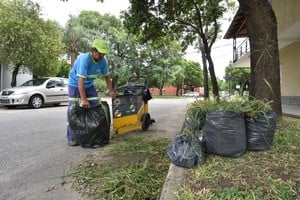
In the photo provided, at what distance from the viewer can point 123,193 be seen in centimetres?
316

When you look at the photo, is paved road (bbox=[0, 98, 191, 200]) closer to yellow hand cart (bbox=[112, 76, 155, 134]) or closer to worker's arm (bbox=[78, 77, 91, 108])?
yellow hand cart (bbox=[112, 76, 155, 134])

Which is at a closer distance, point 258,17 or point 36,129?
point 258,17

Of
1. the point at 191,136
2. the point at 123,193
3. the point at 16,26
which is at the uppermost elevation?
the point at 16,26

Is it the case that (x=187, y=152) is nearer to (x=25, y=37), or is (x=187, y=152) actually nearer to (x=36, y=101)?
(x=36, y=101)

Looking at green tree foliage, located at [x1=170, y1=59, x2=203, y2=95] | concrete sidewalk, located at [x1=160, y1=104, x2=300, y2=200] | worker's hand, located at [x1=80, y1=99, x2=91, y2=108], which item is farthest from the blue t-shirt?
green tree foliage, located at [x1=170, y1=59, x2=203, y2=95]

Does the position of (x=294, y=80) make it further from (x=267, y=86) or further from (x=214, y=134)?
(x=214, y=134)

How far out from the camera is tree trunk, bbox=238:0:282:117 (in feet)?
18.2

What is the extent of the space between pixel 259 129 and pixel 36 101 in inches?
479

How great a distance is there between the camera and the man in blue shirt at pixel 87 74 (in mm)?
5008

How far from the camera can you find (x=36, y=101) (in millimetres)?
13969

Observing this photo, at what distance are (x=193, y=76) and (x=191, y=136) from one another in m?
62.1

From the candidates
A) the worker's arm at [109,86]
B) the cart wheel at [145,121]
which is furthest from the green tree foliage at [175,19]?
the worker's arm at [109,86]

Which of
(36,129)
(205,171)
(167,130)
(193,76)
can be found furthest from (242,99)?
(193,76)

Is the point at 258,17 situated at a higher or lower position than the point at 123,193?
higher
